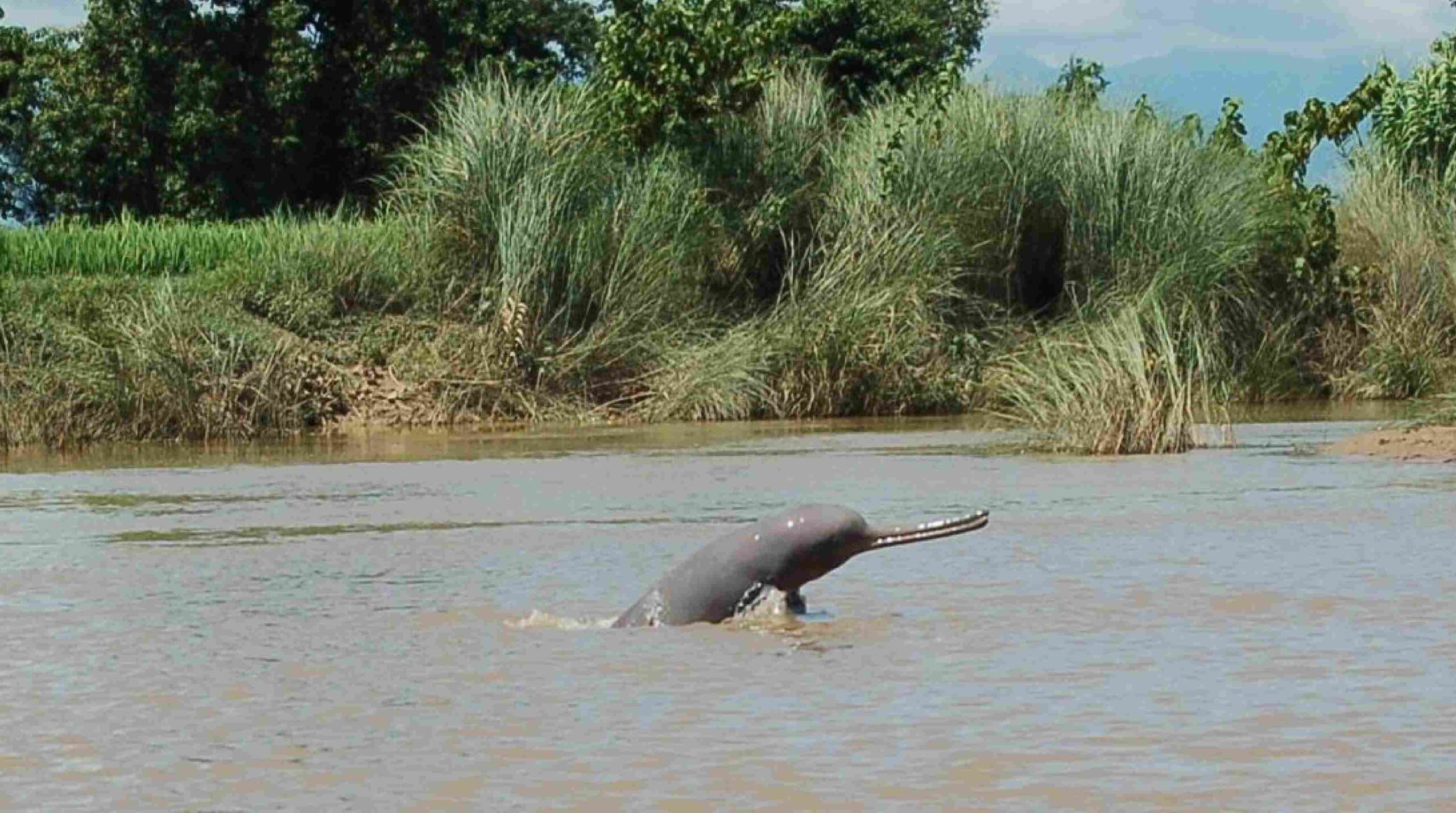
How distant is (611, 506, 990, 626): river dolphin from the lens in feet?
26.6

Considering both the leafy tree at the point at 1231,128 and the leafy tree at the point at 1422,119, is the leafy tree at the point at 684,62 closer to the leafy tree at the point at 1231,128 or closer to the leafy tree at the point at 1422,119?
the leafy tree at the point at 1231,128

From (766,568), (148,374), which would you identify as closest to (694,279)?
(148,374)

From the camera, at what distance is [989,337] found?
23594 mm

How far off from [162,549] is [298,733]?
207 inches

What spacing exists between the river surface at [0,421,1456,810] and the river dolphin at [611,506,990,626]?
16 centimetres

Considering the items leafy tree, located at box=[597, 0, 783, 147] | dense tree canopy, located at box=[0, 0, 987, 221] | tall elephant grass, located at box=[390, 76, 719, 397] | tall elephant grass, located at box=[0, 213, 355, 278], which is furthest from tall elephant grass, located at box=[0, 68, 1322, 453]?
dense tree canopy, located at box=[0, 0, 987, 221]

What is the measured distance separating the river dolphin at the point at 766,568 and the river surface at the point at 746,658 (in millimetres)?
157

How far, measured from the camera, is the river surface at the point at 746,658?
5656 millimetres

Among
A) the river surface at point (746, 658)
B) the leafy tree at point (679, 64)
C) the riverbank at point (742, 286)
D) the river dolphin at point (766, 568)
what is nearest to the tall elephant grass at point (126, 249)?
the riverbank at point (742, 286)

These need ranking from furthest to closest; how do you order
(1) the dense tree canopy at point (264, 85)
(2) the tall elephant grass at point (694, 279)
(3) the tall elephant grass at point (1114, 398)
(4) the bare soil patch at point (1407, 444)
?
(1) the dense tree canopy at point (264, 85) < (2) the tall elephant grass at point (694, 279) < (3) the tall elephant grass at point (1114, 398) < (4) the bare soil patch at point (1407, 444)

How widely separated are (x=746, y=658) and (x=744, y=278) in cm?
1750

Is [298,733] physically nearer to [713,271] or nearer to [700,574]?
[700,574]

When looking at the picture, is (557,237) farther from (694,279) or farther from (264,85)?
(264,85)

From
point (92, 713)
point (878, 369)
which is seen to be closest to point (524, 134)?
point (878, 369)
